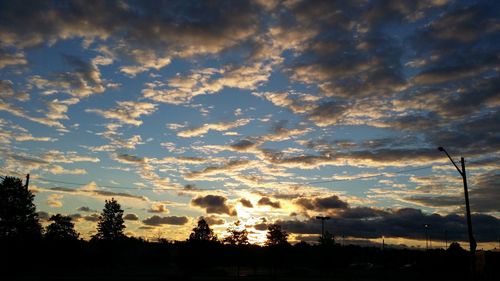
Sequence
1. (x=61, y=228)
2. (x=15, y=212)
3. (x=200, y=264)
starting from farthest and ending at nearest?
(x=61, y=228), (x=15, y=212), (x=200, y=264)

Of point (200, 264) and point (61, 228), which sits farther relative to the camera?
point (61, 228)

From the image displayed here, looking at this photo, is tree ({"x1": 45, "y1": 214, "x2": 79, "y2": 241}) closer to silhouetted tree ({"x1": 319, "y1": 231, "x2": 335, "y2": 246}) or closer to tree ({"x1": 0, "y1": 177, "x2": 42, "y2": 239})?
tree ({"x1": 0, "y1": 177, "x2": 42, "y2": 239})

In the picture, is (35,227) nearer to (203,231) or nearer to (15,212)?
(15,212)

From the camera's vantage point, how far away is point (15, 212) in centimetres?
7856

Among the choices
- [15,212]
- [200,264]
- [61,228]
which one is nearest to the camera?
[200,264]

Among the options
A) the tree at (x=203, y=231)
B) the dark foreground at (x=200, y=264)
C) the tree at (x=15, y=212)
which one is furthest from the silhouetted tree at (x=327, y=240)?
the tree at (x=15, y=212)

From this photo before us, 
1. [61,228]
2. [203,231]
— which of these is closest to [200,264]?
[203,231]

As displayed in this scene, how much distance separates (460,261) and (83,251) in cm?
6788

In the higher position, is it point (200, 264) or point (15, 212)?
point (15, 212)

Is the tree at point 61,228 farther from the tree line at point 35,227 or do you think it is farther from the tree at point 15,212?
the tree at point 15,212

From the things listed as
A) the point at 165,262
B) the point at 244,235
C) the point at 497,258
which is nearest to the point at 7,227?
the point at 244,235

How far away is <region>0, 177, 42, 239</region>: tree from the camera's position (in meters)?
77.4

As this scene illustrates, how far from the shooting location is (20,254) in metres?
70.2

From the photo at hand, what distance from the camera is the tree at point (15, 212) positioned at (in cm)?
7744
